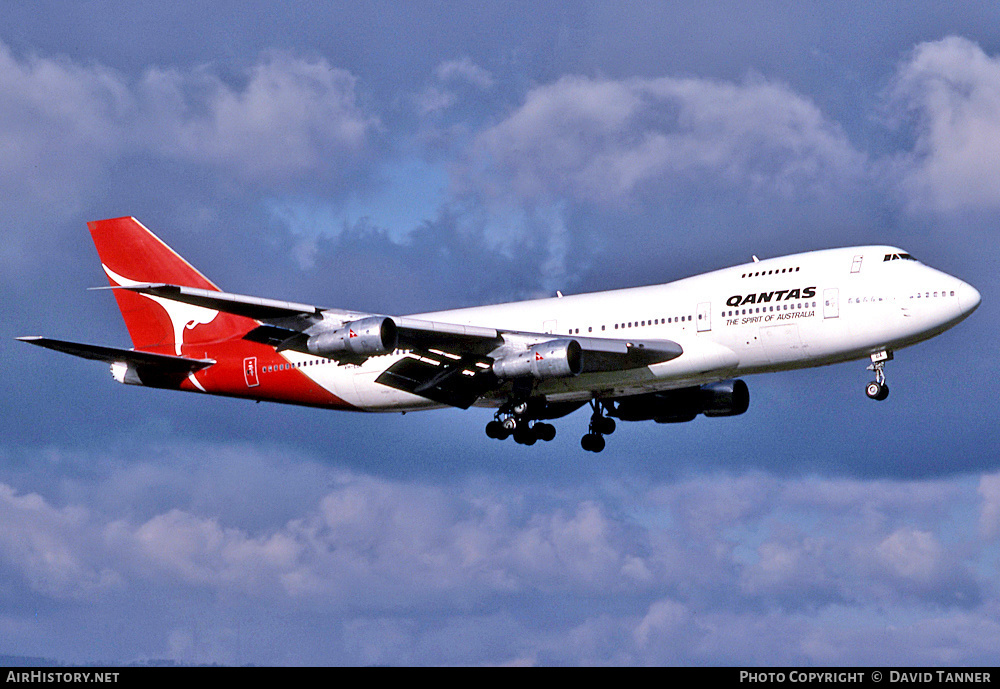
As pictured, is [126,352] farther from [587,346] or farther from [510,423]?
[587,346]

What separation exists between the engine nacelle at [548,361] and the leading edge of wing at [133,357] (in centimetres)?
1612

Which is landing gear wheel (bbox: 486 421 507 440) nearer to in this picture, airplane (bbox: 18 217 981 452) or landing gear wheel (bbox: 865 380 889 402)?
airplane (bbox: 18 217 981 452)

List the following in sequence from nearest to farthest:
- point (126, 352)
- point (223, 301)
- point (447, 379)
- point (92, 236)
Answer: point (223, 301), point (447, 379), point (126, 352), point (92, 236)

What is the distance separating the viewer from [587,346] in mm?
48750

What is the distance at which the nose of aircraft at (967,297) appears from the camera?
151ft

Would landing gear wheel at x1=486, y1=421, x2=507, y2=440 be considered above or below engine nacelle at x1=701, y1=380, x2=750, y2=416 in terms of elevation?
below

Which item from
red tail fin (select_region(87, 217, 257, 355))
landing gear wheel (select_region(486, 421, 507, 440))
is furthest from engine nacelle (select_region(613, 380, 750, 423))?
red tail fin (select_region(87, 217, 257, 355))

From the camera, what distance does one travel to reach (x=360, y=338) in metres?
46.8

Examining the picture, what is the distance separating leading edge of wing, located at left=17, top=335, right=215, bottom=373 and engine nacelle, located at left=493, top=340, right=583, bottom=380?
16120 millimetres

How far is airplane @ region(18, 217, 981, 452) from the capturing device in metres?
46.6

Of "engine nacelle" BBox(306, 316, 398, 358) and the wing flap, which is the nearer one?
"engine nacelle" BBox(306, 316, 398, 358)

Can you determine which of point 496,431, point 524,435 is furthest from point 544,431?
point 496,431
